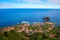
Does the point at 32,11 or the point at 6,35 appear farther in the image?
the point at 32,11

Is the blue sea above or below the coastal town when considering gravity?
above

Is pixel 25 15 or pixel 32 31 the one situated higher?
pixel 25 15

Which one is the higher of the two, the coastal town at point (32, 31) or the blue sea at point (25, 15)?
the blue sea at point (25, 15)

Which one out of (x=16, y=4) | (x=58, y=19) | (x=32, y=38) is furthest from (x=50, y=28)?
(x=16, y=4)

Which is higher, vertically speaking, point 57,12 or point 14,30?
point 57,12

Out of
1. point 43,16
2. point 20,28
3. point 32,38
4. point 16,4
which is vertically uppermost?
point 16,4

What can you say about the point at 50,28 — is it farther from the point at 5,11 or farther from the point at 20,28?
the point at 5,11

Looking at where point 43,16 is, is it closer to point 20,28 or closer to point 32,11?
point 32,11
